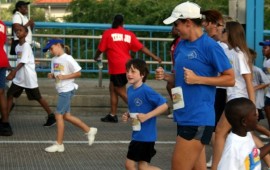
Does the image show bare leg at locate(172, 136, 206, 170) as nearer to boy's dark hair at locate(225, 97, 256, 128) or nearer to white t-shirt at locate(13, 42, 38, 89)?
boy's dark hair at locate(225, 97, 256, 128)

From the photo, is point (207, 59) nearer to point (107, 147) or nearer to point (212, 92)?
point (212, 92)

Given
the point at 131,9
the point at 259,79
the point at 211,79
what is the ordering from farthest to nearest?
the point at 131,9 < the point at 259,79 < the point at 211,79

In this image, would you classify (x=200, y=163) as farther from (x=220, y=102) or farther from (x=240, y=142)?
(x=220, y=102)

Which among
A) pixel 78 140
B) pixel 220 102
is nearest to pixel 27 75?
pixel 78 140

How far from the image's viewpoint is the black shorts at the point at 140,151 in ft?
23.2

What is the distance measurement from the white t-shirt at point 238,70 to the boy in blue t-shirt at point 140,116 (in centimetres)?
101

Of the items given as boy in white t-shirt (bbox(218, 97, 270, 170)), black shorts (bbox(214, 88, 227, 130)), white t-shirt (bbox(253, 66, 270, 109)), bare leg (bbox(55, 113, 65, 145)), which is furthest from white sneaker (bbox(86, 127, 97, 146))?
boy in white t-shirt (bbox(218, 97, 270, 170))

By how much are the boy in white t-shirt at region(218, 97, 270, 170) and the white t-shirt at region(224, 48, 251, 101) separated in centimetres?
263

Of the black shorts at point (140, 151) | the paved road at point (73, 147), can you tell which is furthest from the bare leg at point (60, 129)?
the black shorts at point (140, 151)

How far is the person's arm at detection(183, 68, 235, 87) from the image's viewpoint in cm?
588

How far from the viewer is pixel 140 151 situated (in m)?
7.09

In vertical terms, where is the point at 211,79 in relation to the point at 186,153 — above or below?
above

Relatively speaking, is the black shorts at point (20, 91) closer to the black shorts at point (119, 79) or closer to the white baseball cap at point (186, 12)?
the black shorts at point (119, 79)

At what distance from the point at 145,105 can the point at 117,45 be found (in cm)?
559
